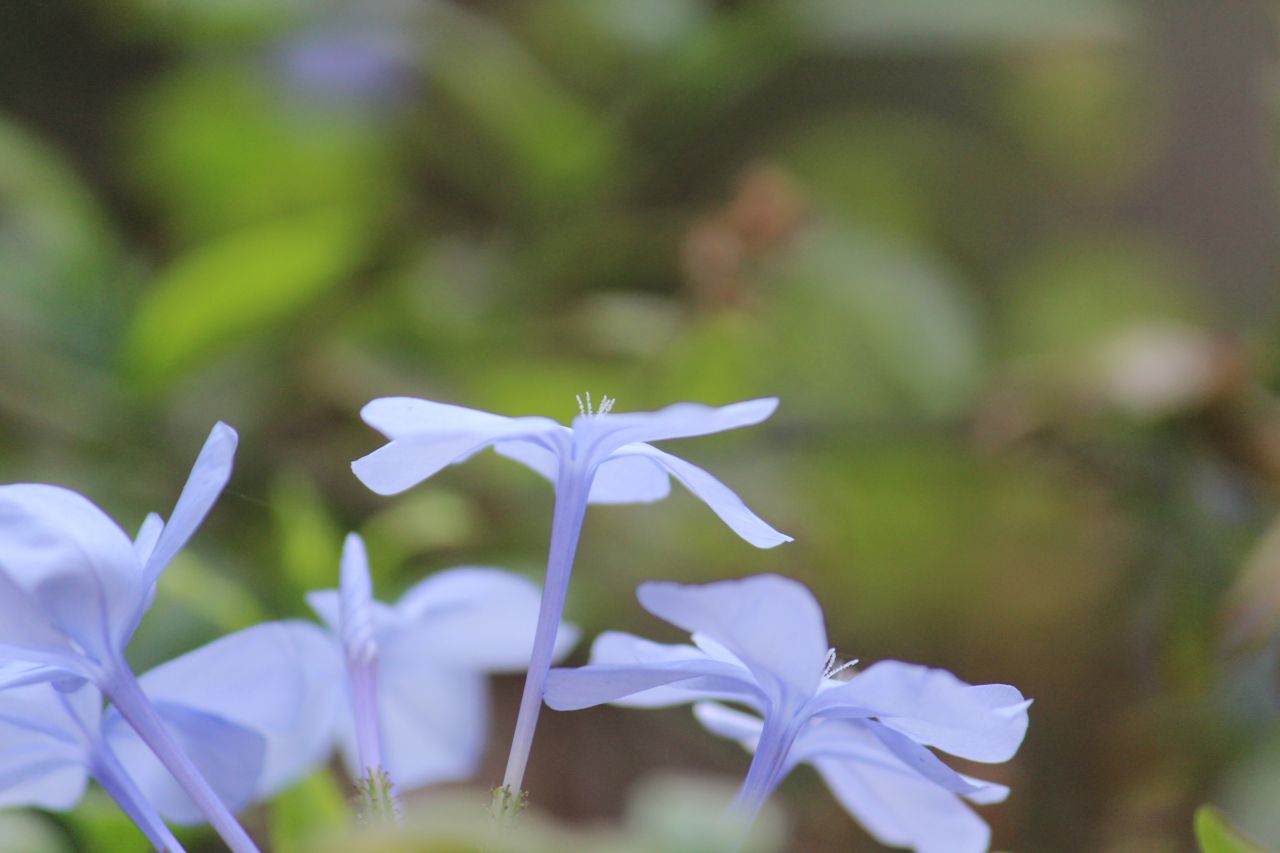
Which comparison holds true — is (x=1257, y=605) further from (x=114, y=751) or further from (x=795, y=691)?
(x=114, y=751)

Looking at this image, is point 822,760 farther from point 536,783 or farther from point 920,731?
point 536,783

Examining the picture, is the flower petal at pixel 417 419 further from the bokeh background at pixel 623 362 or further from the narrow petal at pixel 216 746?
the bokeh background at pixel 623 362

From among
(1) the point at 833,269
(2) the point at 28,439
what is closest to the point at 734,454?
(1) the point at 833,269

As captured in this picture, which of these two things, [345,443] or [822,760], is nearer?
[822,760]

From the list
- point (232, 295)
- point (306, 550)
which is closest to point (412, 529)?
point (306, 550)

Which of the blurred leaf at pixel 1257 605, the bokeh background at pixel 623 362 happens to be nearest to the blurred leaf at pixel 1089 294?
the bokeh background at pixel 623 362

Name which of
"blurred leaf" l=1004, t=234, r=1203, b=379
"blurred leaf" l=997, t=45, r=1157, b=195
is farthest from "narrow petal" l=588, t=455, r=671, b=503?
"blurred leaf" l=997, t=45, r=1157, b=195
